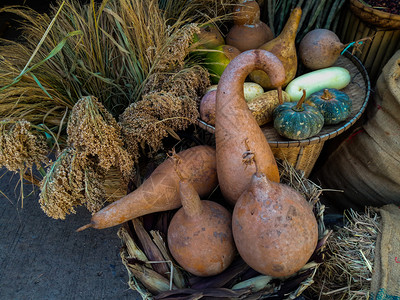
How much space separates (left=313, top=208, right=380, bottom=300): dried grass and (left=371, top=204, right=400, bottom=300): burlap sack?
0.10 feet

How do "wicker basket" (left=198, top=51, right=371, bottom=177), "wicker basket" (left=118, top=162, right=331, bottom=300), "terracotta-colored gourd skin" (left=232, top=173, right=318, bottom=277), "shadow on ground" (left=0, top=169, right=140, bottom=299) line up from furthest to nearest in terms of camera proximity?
"shadow on ground" (left=0, top=169, right=140, bottom=299), "wicker basket" (left=198, top=51, right=371, bottom=177), "wicker basket" (left=118, top=162, right=331, bottom=300), "terracotta-colored gourd skin" (left=232, top=173, right=318, bottom=277)

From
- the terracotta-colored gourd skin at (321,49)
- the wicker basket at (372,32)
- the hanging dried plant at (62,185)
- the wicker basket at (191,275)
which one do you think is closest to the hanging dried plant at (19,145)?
the hanging dried plant at (62,185)

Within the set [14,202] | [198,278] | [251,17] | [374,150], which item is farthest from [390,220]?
[14,202]

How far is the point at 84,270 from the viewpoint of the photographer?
210cm

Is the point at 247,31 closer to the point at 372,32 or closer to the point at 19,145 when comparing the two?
the point at 372,32

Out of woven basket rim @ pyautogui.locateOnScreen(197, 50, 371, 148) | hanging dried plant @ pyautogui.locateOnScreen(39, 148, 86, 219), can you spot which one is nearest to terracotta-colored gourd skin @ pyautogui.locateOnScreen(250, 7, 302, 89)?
woven basket rim @ pyautogui.locateOnScreen(197, 50, 371, 148)

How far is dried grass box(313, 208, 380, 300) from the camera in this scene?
1.64 metres

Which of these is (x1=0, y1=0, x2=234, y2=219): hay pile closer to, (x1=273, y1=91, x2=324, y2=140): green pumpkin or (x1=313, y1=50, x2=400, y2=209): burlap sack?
(x1=273, y1=91, x2=324, y2=140): green pumpkin

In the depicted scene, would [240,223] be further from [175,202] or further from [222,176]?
[175,202]

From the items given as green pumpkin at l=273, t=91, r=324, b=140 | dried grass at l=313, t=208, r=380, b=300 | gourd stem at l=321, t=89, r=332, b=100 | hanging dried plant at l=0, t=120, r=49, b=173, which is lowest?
dried grass at l=313, t=208, r=380, b=300

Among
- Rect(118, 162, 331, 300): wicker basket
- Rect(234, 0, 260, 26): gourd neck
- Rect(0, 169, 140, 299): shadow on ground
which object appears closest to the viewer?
Rect(118, 162, 331, 300): wicker basket

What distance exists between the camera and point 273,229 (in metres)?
1.26

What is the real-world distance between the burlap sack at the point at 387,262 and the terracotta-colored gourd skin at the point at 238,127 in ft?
2.23

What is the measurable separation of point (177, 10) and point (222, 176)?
55.1 inches
